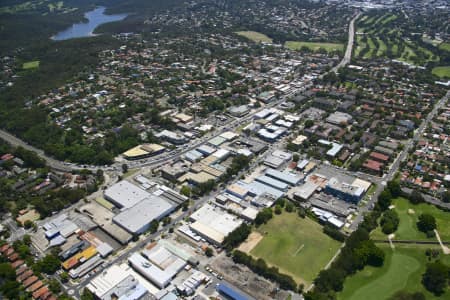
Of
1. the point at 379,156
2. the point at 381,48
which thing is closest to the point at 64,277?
the point at 379,156

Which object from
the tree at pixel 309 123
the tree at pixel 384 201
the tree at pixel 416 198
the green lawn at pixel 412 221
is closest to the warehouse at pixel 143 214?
the green lawn at pixel 412 221

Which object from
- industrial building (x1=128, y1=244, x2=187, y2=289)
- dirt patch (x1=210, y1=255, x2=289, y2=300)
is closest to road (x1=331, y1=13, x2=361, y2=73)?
dirt patch (x1=210, y1=255, x2=289, y2=300)

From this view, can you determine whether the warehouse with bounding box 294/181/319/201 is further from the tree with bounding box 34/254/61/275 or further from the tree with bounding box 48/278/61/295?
the tree with bounding box 34/254/61/275

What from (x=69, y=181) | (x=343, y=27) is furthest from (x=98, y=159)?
(x=343, y=27)

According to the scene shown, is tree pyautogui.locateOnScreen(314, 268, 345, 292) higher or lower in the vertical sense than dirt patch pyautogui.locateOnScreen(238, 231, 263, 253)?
higher

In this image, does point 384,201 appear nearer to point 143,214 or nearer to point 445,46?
point 143,214

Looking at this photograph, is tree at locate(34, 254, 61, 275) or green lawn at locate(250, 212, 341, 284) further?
green lawn at locate(250, 212, 341, 284)
